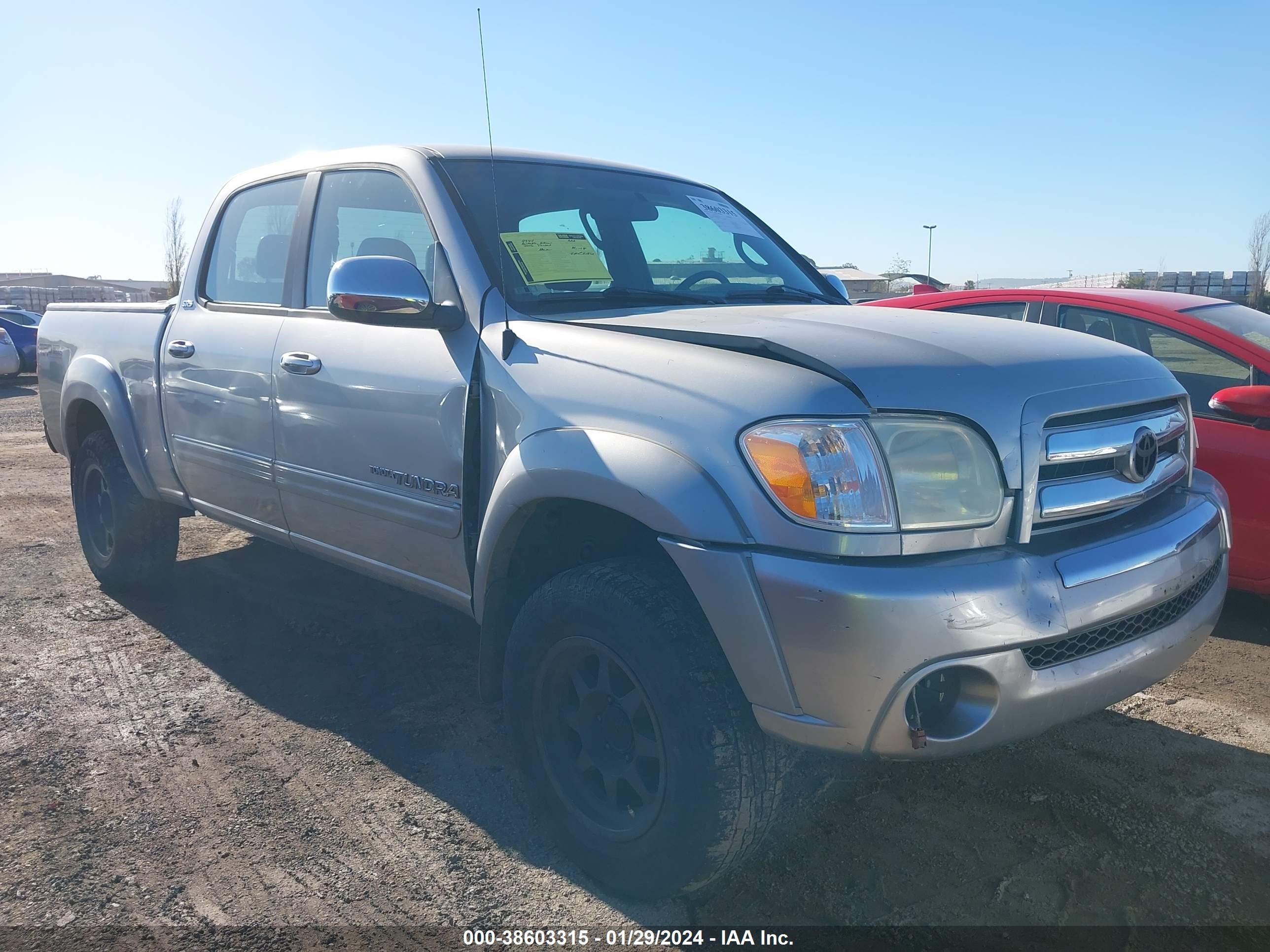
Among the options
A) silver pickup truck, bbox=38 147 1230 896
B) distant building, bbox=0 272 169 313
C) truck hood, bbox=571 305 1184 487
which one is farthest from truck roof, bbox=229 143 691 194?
distant building, bbox=0 272 169 313

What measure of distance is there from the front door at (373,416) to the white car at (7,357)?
16.7 metres

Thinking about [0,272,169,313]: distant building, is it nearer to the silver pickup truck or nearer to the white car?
the white car

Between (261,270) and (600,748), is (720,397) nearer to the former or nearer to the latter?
(600,748)

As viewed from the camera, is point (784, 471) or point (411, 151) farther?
point (411, 151)

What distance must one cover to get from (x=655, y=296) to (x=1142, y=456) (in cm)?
147

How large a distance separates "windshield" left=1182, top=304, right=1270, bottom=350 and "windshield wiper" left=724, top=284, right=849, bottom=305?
1981 mm

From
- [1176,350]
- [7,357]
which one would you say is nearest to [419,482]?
[1176,350]

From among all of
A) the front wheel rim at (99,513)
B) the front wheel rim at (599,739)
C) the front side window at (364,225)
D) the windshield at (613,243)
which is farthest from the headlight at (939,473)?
the front wheel rim at (99,513)

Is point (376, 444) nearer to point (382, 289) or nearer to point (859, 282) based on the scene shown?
point (382, 289)

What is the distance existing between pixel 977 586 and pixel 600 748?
102cm

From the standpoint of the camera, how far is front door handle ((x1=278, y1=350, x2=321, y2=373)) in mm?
3252

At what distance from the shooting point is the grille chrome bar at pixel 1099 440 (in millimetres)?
2189

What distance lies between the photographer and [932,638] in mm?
1888

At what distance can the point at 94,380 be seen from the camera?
181 inches
